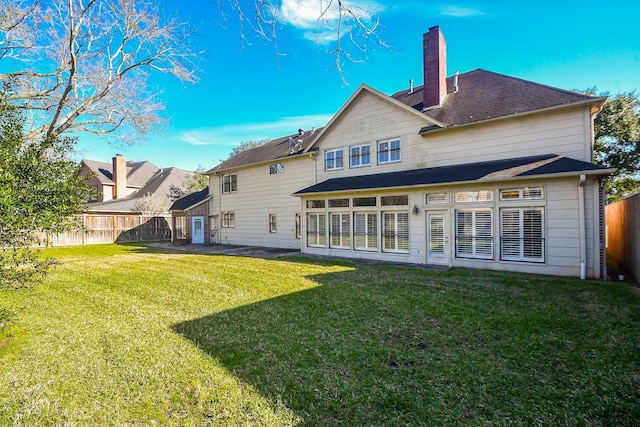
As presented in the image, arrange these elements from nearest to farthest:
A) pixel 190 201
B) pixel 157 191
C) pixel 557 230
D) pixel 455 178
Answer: pixel 557 230 → pixel 455 178 → pixel 190 201 → pixel 157 191

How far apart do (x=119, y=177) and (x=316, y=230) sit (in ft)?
82.3

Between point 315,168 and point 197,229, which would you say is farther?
point 197,229

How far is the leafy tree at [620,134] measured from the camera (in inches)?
666

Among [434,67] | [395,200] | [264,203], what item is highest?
[434,67]

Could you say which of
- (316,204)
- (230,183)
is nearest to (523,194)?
(316,204)

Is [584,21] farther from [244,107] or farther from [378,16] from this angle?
[244,107]

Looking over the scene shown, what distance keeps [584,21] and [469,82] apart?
4290 mm

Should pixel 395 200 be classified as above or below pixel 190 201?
below

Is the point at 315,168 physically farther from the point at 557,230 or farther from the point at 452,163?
the point at 557,230

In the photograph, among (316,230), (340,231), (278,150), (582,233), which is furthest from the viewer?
(278,150)

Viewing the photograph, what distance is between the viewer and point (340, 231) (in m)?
13.2

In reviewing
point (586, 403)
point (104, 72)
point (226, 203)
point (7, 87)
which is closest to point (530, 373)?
point (586, 403)

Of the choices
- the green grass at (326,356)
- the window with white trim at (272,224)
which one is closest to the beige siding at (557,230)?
the green grass at (326,356)

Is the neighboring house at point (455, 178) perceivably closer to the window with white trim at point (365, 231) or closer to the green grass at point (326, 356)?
the window with white trim at point (365, 231)
